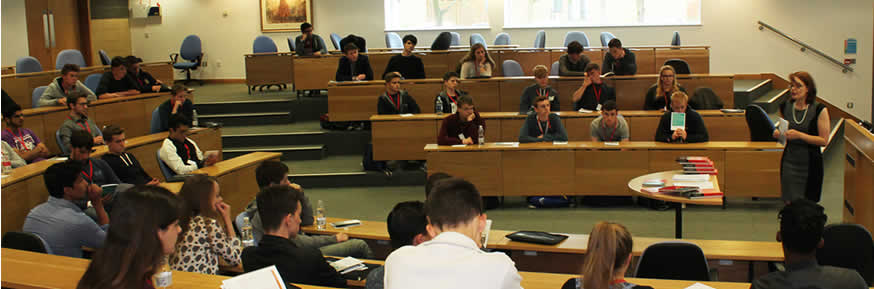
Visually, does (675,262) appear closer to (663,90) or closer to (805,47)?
(663,90)

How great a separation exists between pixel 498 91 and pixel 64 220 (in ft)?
20.0

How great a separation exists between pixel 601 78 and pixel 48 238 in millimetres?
6669

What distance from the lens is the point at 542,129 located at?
795cm

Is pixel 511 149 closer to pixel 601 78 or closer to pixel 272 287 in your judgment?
pixel 601 78

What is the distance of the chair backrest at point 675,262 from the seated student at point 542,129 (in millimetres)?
4030

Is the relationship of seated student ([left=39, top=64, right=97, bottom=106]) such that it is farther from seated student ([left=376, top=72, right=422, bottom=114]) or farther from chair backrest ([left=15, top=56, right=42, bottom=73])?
seated student ([left=376, top=72, right=422, bottom=114])

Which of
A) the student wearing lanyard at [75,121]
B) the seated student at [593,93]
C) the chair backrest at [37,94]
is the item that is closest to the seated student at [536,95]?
the seated student at [593,93]

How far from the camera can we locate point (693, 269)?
383 centimetres

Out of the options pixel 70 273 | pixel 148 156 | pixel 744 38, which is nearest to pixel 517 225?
pixel 148 156

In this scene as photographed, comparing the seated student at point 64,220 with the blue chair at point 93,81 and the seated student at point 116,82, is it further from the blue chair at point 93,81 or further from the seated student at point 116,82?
the blue chair at point 93,81

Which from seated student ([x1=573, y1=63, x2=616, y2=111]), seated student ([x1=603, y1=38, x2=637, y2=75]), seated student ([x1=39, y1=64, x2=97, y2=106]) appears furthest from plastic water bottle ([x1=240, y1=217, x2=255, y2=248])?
seated student ([x1=603, y1=38, x2=637, y2=75])

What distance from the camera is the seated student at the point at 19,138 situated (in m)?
7.27

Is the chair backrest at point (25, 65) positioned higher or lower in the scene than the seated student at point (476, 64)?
higher

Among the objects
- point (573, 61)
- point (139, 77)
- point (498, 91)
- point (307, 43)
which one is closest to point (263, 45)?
point (307, 43)
